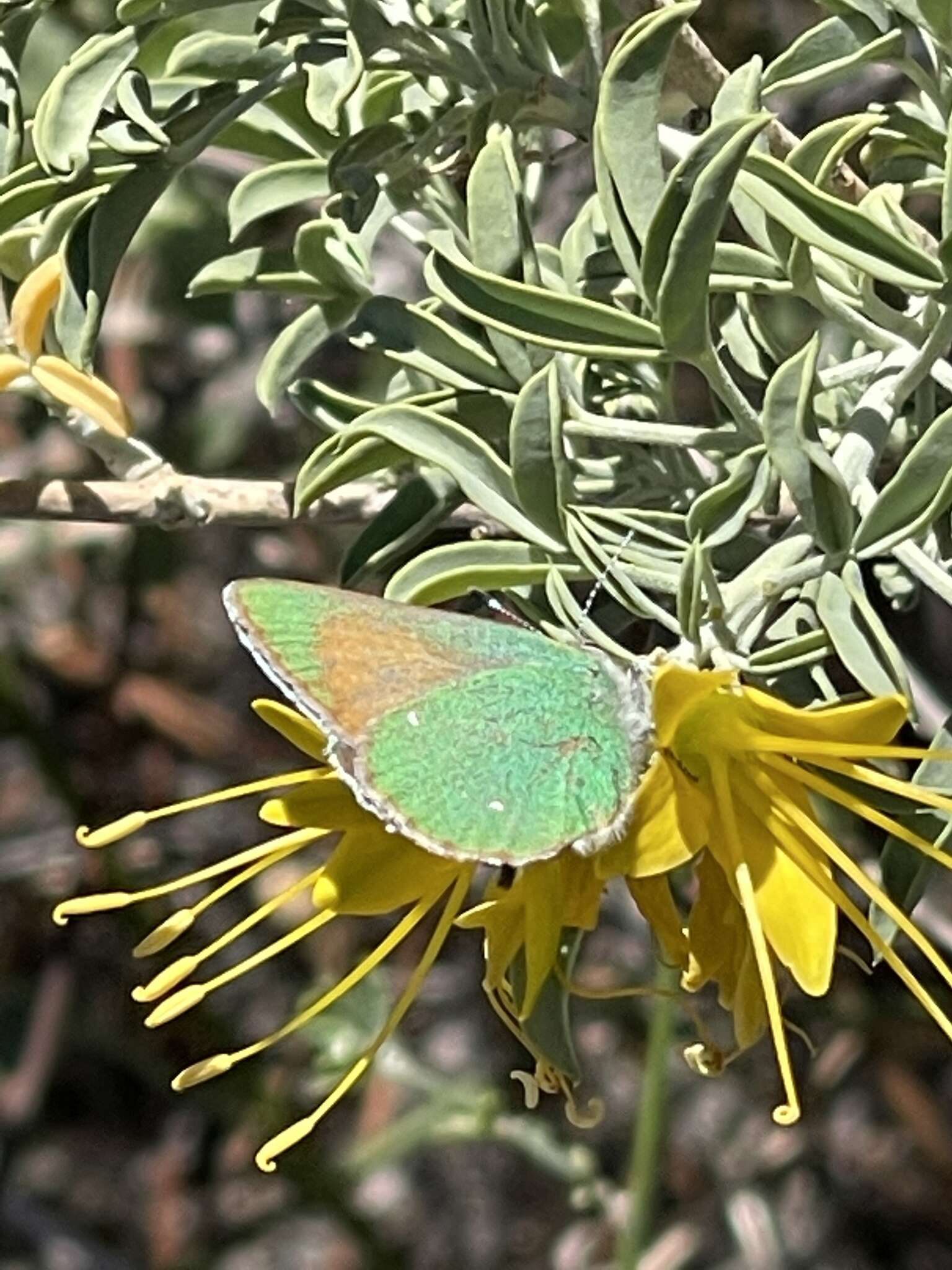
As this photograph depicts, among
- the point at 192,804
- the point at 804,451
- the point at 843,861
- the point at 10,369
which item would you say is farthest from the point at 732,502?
the point at 10,369

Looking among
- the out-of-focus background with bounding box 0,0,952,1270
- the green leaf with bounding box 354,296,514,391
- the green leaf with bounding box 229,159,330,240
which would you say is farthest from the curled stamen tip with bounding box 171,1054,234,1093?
the out-of-focus background with bounding box 0,0,952,1270

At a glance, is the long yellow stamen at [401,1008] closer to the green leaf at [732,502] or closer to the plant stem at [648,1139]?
the green leaf at [732,502]

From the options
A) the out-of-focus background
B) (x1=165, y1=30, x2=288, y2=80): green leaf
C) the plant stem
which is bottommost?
the out-of-focus background

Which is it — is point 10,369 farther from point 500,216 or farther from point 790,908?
point 790,908

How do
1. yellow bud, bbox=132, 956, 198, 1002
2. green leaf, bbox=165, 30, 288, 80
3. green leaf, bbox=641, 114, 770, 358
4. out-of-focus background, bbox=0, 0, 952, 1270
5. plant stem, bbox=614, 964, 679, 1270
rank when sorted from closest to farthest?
green leaf, bbox=641, 114, 770, 358 < yellow bud, bbox=132, 956, 198, 1002 < green leaf, bbox=165, 30, 288, 80 < plant stem, bbox=614, 964, 679, 1270 < out-of-focus background, bbox=0, 0, 952, 1270

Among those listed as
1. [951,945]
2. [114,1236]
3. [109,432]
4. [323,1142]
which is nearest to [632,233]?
[109,432]

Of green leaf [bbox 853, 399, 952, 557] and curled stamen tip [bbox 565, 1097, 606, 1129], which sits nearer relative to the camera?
green leaf [bbox 853, 399, 952, 557]

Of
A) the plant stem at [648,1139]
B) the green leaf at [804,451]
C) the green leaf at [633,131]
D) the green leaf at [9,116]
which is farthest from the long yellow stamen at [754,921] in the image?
the plant stem at [648,1139]

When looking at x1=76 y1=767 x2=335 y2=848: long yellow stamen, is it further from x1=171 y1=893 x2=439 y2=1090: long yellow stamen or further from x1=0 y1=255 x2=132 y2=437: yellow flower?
x1=0 y1=255 x2=132 y2=437: yellow flower
